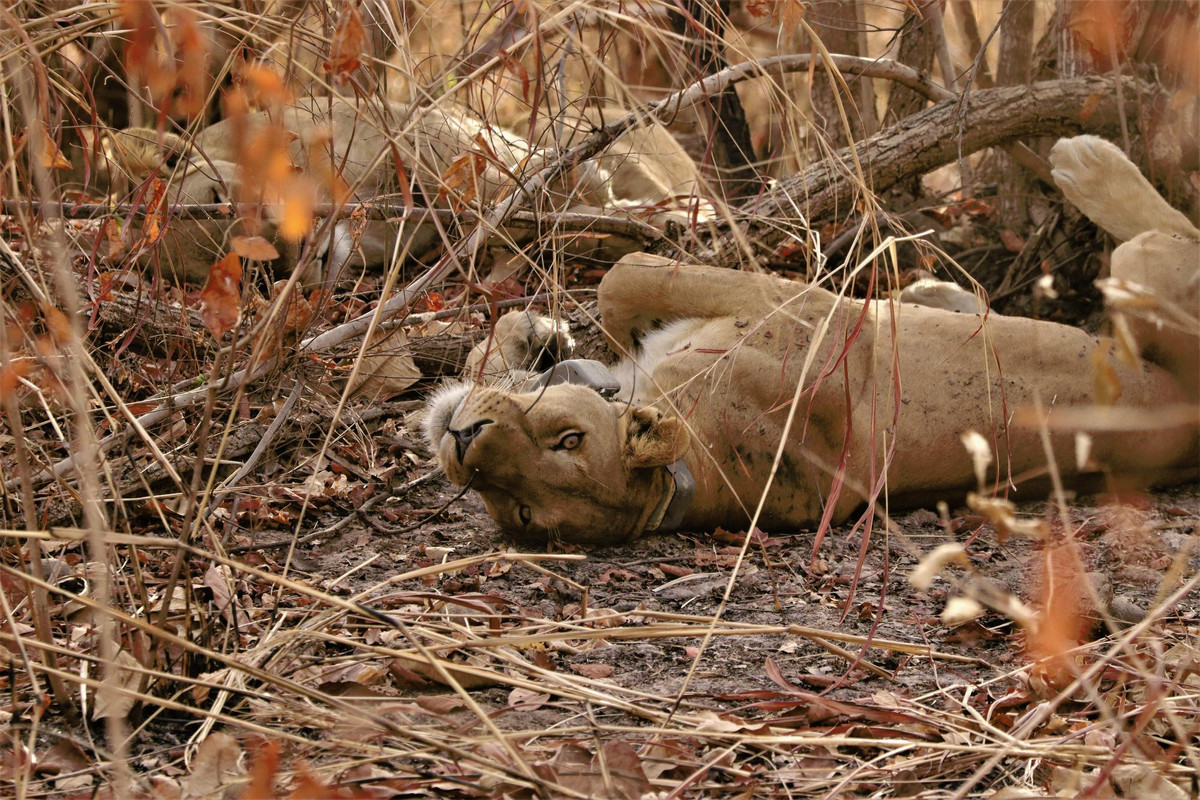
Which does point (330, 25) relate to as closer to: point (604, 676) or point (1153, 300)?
point (604, 676)

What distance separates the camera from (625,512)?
4.18m

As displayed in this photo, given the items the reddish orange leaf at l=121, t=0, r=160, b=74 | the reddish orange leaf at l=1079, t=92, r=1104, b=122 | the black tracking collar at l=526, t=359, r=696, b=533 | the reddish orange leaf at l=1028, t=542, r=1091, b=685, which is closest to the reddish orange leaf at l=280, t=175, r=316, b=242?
the reddish orange leaf at l=121, t=0, r=160, b=74

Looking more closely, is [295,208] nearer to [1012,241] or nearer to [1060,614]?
[1060,614]

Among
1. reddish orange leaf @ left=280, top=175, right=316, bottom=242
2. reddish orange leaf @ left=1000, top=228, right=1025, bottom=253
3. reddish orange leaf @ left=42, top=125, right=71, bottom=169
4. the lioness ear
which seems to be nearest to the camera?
reddish orange leaf @ left=280, top=175, right=316, bottom=242

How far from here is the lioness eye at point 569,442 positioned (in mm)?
4012

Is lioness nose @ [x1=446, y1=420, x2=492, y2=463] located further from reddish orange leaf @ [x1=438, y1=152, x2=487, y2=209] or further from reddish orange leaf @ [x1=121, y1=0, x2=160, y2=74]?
reddish orange leaf @ [x1=121, y1=0, x2=160, y2=74]

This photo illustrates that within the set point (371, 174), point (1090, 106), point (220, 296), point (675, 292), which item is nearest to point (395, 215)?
point (675, 292)

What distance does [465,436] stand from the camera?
3836 mm

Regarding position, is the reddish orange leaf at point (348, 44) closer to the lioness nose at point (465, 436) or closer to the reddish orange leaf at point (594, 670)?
the reddish orange leaf at point (594, 670)

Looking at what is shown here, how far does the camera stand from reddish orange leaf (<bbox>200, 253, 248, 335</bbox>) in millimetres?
2303

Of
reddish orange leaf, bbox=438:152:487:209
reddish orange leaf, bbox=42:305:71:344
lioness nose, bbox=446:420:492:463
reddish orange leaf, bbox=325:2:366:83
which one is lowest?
lioness nose, bbox=446:420:492:463

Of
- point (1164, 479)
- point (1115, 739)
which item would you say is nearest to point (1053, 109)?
point (1164, 479)

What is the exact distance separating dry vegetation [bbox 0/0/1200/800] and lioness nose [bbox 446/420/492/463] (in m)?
0.17

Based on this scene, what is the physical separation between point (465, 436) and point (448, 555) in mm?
468
